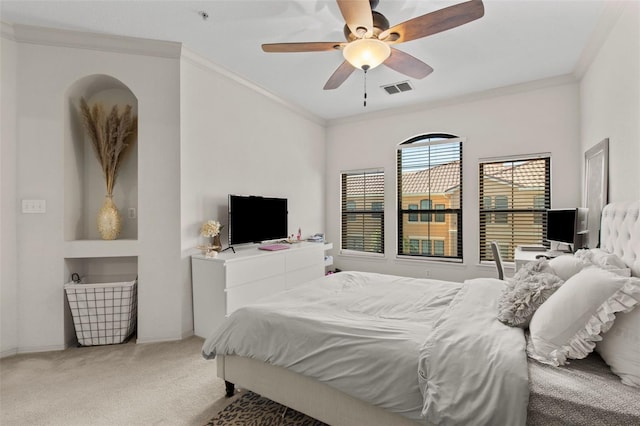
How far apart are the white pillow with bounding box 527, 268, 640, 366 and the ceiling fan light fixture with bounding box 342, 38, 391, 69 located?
5.79 ft

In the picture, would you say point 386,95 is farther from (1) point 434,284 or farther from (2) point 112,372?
(2) point 112,372

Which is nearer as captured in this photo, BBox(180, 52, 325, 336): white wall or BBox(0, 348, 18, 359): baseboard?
BBox(0, 348, 18, 359): baseboard

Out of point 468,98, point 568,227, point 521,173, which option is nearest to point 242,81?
point 468,98

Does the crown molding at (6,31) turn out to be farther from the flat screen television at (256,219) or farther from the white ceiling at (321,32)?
the flat screen television at (256,219)

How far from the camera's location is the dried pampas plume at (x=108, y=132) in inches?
118

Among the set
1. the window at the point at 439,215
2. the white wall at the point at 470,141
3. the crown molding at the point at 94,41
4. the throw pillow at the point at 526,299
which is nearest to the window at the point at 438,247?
the white wall at the point at 470,141

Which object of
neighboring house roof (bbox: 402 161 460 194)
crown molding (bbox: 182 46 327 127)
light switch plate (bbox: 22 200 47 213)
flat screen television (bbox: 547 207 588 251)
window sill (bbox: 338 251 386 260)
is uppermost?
crown molding (bbox: 182 46 327 127)

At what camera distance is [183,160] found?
3.13 m

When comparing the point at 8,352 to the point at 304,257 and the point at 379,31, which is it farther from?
the point at 379,31

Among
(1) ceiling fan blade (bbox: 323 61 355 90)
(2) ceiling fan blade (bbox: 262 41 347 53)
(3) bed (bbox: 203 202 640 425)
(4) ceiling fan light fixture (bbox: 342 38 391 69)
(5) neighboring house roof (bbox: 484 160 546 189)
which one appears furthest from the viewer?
(5) neighboring house roof (bbox: 484 160 546 189)

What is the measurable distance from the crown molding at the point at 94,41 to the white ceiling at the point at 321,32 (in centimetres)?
8

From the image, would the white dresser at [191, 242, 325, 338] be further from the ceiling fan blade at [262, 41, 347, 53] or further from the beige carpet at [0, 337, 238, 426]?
the ceiling fan blade at [262, 41, 347, 53]

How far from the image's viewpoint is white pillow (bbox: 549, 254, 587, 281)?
5.86 ft

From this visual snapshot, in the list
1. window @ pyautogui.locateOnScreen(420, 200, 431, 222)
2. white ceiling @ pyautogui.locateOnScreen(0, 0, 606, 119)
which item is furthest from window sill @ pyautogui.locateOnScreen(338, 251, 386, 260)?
white ceiling @ pyautogui.locateOnScreen(0, 0, 606, 119)
